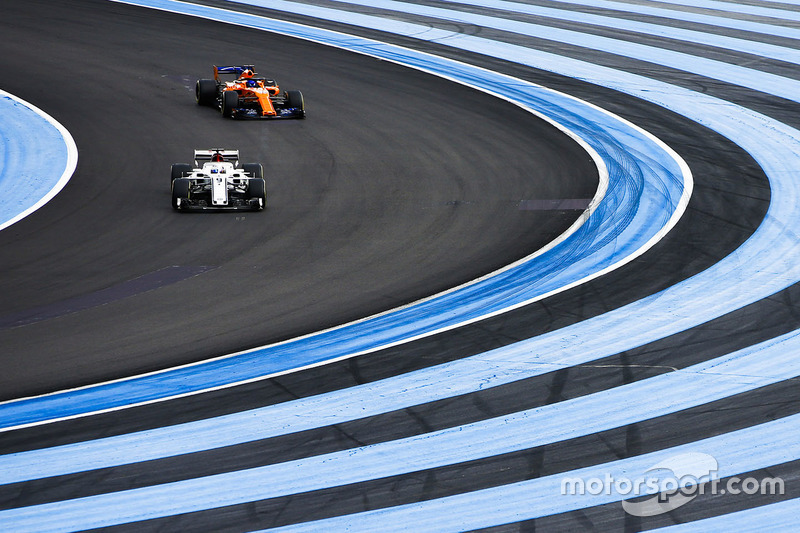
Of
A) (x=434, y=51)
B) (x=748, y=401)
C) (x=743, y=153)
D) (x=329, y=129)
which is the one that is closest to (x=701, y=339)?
(x=748, y=401)

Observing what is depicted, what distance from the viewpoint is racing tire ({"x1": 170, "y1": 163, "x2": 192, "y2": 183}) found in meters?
15.5

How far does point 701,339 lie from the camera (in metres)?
11.0

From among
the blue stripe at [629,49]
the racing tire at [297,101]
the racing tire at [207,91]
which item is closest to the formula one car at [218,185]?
the racing tire at [297,101]

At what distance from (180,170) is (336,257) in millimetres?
3551

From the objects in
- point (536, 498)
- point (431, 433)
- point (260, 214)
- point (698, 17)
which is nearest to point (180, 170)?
point (260, 214)

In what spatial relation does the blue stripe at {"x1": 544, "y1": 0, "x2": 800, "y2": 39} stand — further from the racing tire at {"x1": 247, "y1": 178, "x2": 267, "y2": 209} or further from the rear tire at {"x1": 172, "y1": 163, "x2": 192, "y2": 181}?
the rear tire at {"x1": 172, "y1": 163, "x2": 192, "y2": 181}

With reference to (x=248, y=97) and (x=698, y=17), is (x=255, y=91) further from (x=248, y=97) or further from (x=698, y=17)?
(x=698, y=17)

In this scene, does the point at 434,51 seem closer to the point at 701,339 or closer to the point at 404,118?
the point at 404,118

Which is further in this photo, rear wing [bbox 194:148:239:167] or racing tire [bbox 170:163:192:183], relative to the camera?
rear wing [bbox 194:148:239:167]

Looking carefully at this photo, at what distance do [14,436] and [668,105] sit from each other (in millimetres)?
15237

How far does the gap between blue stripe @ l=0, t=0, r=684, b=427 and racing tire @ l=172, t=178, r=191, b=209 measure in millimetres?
4565

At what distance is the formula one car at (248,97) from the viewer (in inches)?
770

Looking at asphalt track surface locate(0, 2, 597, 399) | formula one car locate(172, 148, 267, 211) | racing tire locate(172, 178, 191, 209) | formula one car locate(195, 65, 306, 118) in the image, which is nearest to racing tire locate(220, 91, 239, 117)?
formula one car locate(195, 65, 306, 118)

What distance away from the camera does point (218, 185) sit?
15047 mm
